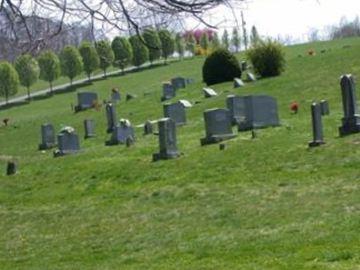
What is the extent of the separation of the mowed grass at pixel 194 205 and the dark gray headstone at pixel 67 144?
3.05 ft

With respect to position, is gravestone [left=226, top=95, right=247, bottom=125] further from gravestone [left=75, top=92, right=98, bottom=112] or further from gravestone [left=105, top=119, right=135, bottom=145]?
gravestone [left=75, top=92, right=98, bottom=112]

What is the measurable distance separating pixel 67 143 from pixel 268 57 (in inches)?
563

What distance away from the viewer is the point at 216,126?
2044 centimetres

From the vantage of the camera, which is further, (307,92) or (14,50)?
(307,92)

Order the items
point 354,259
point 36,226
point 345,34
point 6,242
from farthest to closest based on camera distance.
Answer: point 345,34
point 36,226
point 6,242
point 354,259

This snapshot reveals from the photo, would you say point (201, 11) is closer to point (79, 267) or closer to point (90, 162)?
point (79, 267)

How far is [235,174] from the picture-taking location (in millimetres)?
15461

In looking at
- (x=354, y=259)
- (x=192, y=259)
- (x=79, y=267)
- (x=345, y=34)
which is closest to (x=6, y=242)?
(x=79, y=267)

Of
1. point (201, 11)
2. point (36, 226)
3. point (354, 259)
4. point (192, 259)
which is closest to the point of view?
point (201, 11)

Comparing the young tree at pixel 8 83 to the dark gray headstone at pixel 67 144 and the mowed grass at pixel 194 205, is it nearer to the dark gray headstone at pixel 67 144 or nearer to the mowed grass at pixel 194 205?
the dark gray headstone at pixel 67 144

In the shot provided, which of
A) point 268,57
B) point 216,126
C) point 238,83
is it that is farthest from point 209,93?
point 216,126

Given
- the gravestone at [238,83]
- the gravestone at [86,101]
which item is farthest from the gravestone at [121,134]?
the gravestone at [86,101]

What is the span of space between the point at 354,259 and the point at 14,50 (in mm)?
3968

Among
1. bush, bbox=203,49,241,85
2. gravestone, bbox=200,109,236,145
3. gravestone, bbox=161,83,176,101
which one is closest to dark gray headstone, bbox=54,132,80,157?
gravestone, bbox=200,109,236,145
